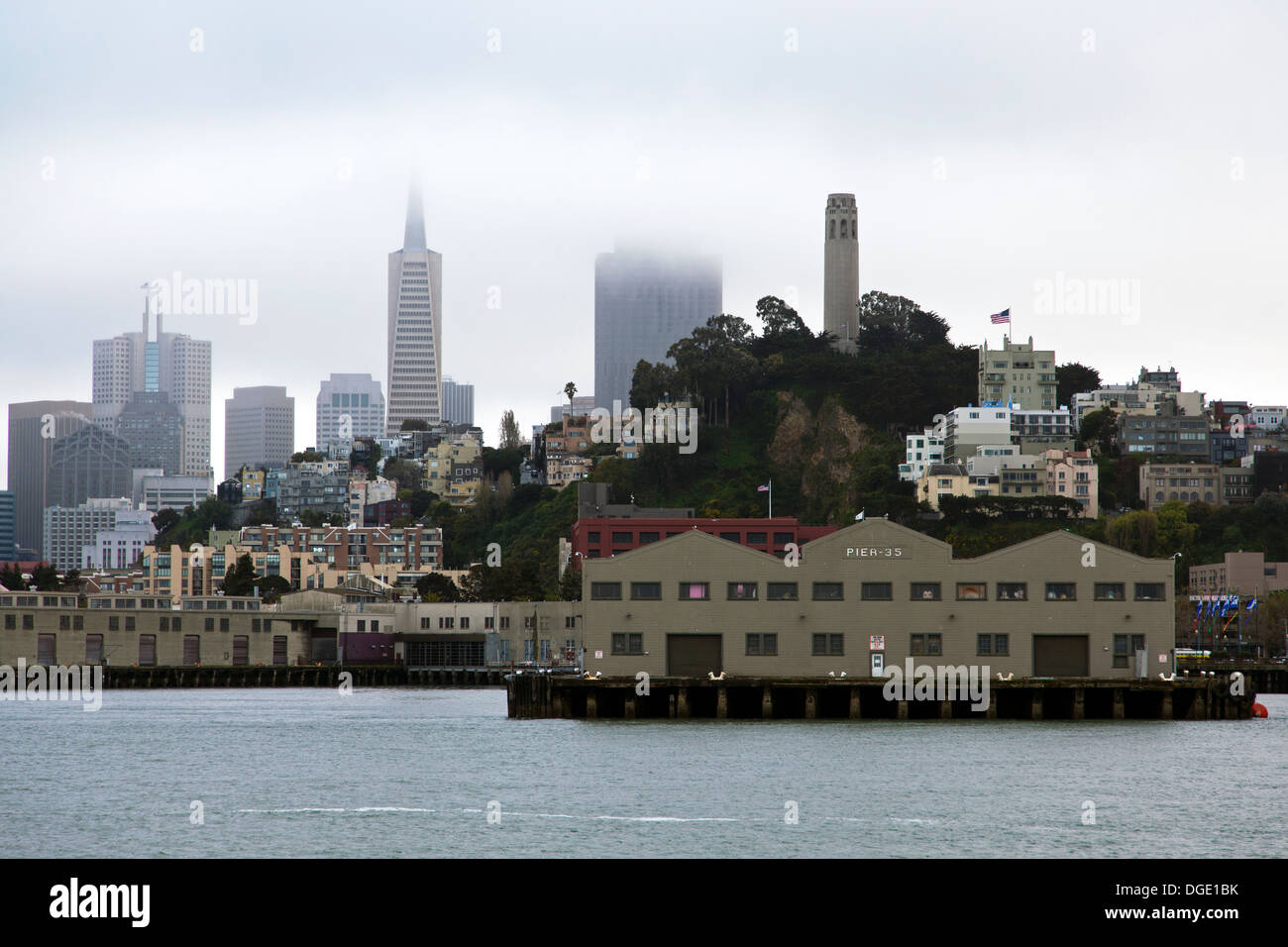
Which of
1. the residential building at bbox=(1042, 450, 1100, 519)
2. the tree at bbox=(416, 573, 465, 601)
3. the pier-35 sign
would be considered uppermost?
the residential building at bbox=(1042, 450, 1100, 519)

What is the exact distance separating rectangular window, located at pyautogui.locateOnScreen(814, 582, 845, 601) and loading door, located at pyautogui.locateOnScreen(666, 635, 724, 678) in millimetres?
5198

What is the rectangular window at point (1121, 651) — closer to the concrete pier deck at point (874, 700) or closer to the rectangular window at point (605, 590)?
the concrete pier deck at point (874, 700)

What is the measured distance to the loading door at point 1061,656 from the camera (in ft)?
258

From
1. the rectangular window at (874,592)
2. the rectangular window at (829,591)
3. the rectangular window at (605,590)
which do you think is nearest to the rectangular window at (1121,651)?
the rectangular window at (874,592)

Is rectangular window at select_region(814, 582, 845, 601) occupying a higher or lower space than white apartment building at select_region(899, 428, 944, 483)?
lower

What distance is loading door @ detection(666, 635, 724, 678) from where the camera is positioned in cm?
7856

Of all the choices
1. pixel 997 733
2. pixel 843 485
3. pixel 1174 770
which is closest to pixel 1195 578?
pixel 843 485

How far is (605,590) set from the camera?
7894cm

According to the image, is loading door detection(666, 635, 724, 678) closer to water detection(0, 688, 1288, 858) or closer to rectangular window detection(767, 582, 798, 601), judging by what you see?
rectangular window detection(767, 582, 798, 601)

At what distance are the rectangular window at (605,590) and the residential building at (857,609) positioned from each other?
48cm

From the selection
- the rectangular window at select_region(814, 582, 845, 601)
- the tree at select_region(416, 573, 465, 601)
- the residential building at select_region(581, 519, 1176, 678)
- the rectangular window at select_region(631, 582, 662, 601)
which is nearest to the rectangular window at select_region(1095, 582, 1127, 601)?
the residential building at select_region(581, 519, 1176, 678)

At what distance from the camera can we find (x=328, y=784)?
54.4 metres

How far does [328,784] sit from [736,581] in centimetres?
2853
